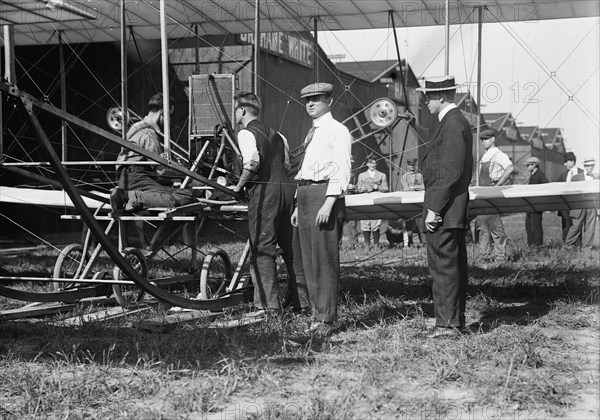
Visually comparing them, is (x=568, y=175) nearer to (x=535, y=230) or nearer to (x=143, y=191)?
(x=535, y=230)

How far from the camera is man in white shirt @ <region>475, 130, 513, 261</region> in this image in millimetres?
10492

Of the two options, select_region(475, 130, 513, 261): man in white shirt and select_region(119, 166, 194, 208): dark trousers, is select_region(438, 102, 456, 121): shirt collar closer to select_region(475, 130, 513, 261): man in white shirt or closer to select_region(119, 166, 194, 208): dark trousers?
select_region(119, 166, 194, 208): dark trousers

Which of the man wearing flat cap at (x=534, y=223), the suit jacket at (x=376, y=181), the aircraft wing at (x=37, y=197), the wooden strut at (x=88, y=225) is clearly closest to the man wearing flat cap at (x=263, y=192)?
the wooden strut at (x=88, y=225)

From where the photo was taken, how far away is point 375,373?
165 inches

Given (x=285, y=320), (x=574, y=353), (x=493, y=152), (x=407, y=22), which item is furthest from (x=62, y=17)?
(x=574, y=353)

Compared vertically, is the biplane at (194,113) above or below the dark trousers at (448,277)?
above

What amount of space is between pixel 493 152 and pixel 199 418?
7923 millimetres

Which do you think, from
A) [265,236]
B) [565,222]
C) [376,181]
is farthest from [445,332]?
[565,222]

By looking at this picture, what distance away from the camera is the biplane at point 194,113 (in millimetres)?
5502

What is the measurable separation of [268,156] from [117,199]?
1.28 meters

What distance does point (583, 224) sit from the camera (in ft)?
44.3

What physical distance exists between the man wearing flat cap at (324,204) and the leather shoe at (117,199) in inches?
62.5

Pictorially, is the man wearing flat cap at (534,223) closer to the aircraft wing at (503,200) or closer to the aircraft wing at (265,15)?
the aircraft wing at (265,15)

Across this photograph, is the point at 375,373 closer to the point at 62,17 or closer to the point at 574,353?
the point at 574,353
